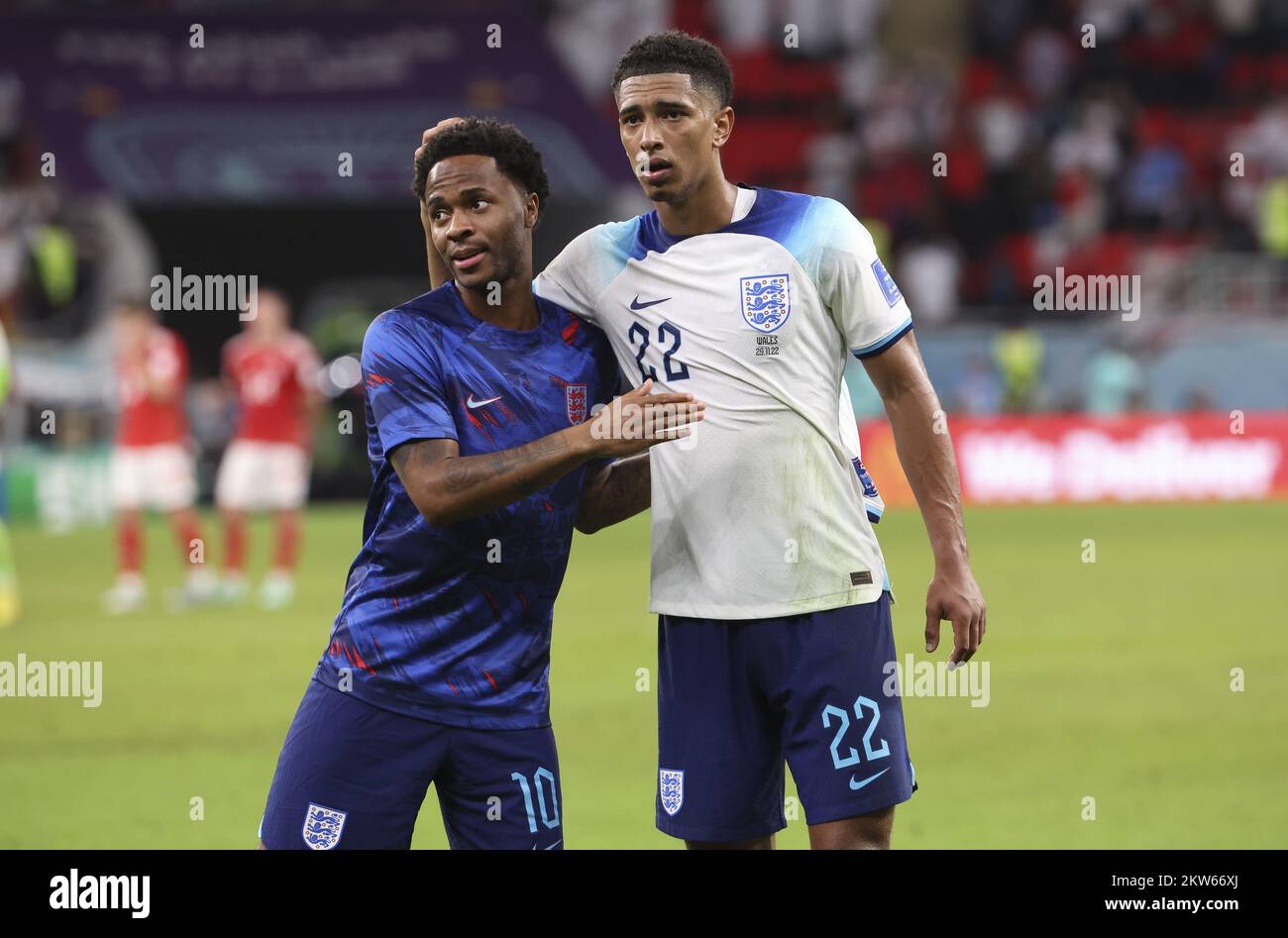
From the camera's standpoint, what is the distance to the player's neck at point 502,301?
4070mm

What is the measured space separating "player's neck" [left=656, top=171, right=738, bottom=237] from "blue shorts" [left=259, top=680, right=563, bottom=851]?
4.22ft

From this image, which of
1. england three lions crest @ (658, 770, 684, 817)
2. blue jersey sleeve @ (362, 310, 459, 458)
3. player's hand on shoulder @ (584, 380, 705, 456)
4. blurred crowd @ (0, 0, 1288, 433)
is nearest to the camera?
player's hand on shoulder @ (584, 380, 705, 456)

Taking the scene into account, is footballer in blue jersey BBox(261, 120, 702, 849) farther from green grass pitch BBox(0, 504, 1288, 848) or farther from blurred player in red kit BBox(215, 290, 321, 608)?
blurred player in red kit BBox(215, 290, 321, 608)

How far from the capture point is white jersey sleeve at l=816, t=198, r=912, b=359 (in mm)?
4129

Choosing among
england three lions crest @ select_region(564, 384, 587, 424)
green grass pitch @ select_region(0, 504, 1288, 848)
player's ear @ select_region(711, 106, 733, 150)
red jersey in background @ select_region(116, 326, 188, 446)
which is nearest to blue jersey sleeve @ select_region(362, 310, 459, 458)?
england three lions crest @ select_region(564, 384, 587, 424)

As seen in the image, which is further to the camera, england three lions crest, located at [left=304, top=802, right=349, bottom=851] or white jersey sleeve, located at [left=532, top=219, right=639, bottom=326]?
white jersey sleeve, located at [left=532, top=219, right=639, bottom=326]

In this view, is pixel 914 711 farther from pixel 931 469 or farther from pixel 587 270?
pixel 587 270

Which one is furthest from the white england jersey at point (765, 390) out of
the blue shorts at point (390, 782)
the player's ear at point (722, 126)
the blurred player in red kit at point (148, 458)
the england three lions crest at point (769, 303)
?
the blurred player in red kit at point (148, 458)

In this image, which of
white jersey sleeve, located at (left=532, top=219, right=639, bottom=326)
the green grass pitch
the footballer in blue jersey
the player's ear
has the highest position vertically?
the player's ear

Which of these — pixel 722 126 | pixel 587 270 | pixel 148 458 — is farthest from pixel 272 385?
pixel 722 126

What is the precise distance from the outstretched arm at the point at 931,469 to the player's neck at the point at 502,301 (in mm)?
831

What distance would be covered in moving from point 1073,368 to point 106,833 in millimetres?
16796

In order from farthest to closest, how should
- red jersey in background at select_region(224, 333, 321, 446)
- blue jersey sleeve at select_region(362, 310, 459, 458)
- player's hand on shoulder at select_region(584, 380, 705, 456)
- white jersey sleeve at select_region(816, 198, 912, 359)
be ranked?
red jersey in background at select_region(224, 333, 321, 446) < white jersey sleeve at select_region(816, 198, 912, 359) < blue jersey sleeve at select_region(362, 310, 459, 458) < player's hand on shoulder at select_region(584, 380, 705, 456)

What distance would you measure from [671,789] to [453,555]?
2.68 ft
